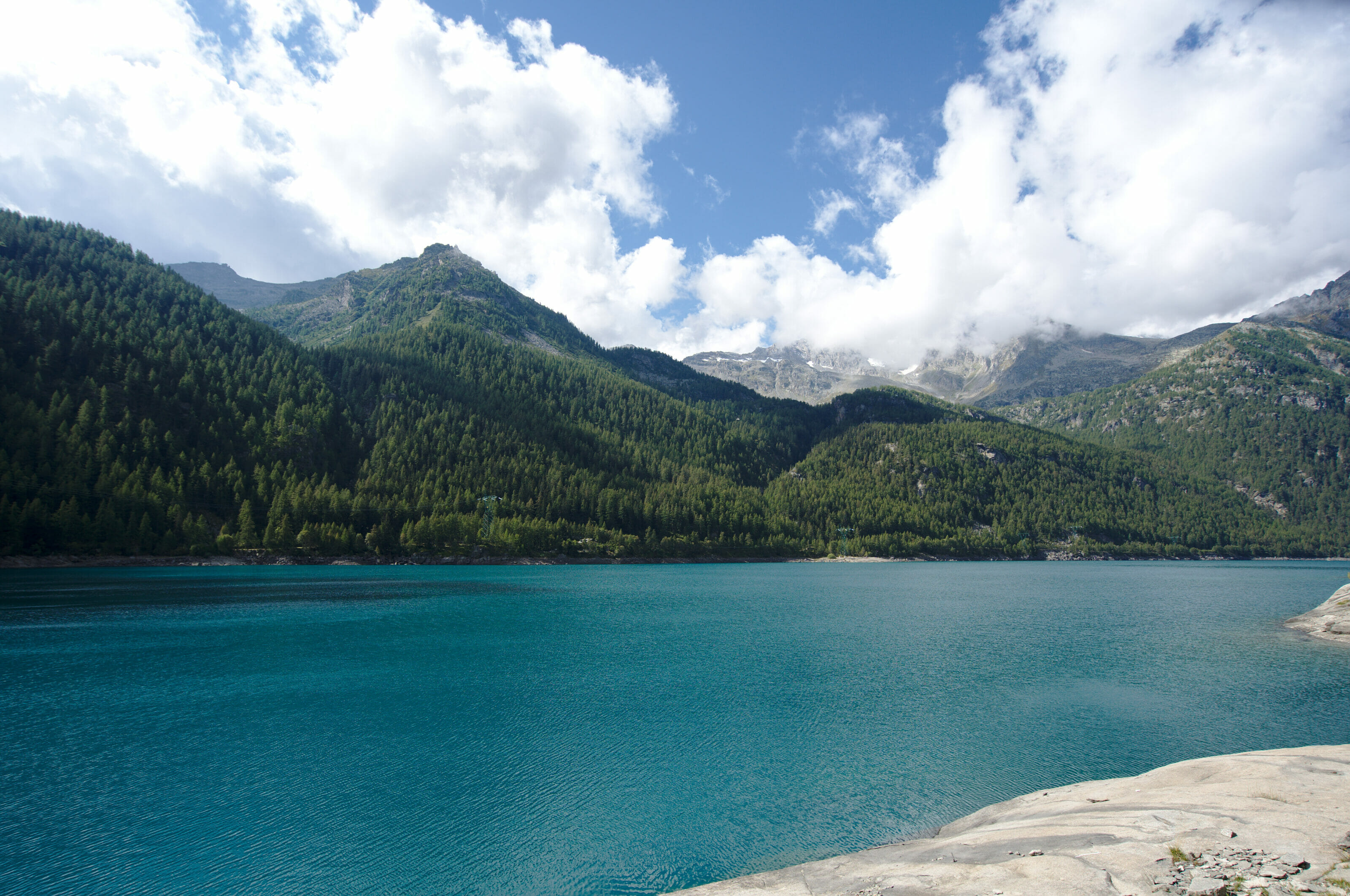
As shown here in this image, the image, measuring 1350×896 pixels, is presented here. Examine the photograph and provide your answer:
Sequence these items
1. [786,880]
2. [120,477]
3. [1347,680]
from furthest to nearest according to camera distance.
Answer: [120,477] → [1347,680] → [786,880]

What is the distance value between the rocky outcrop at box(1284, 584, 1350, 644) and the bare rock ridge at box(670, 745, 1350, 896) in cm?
4279

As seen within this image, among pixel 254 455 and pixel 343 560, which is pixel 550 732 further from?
pixel 254 455

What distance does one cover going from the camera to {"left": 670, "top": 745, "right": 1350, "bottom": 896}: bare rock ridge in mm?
9711

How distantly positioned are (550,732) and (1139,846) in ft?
63.2

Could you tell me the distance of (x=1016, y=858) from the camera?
11688mm

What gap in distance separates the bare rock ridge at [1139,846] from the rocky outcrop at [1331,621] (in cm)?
4279

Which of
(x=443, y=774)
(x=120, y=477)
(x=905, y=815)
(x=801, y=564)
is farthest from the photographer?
(x=801, y=564)

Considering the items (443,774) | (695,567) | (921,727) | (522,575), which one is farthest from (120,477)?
(921,727)

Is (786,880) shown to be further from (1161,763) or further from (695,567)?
(695,567)

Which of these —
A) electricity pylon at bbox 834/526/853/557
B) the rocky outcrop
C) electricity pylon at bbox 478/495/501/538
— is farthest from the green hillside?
the rocky outcrop

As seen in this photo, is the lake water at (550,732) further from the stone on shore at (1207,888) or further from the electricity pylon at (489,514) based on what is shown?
the electricity pylon at (489,514)

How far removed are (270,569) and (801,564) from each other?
11940 centimetres

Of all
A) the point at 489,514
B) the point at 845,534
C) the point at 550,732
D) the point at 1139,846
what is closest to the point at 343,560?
the point at 489,514

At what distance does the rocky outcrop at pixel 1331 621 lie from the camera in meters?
46.0
